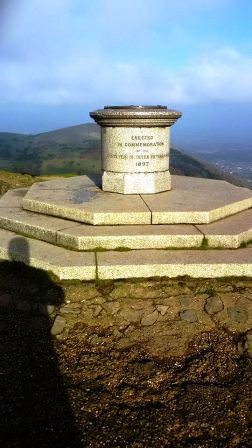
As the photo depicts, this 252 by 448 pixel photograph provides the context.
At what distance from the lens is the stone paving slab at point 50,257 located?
183 inches

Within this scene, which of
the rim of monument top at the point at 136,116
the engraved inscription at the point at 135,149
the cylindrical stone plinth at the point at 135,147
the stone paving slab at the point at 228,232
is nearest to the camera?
the stone paving slab at the point at 228,232

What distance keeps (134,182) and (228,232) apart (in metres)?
2.25

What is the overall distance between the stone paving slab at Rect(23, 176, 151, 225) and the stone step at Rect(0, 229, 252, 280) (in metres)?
0.78

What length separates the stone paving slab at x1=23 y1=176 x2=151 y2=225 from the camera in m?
5.71

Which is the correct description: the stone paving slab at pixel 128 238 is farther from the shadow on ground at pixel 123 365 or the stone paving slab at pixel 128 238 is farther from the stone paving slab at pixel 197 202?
the shadow on ground at pixel 123 365

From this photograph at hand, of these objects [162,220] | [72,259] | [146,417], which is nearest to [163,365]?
[146,417]

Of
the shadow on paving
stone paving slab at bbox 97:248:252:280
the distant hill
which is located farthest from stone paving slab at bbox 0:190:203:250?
the distant hill

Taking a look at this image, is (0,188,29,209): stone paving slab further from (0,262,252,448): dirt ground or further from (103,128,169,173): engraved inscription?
(0,262,252,448): dirt ground

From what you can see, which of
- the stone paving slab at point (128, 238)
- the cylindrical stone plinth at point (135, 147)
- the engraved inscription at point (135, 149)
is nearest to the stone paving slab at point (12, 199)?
the cylindrical stone plinth at point (135, 147)

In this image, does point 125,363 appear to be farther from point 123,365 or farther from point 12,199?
point 12,199

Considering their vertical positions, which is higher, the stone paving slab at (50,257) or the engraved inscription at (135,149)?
the engraved inscription at (135,149)

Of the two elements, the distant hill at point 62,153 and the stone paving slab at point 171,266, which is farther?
the distant hill at point 62,153

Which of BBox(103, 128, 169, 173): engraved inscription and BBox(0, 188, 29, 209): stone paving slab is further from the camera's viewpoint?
BBox(0, 188, 29, 209): stone paving slab

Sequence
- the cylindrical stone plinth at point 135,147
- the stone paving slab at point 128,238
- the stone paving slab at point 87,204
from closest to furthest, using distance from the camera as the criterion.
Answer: the stone paving slab at point 128,238 < the stone paving slab at point 87,204 < the cylindrical stone plinth at point 135,147
